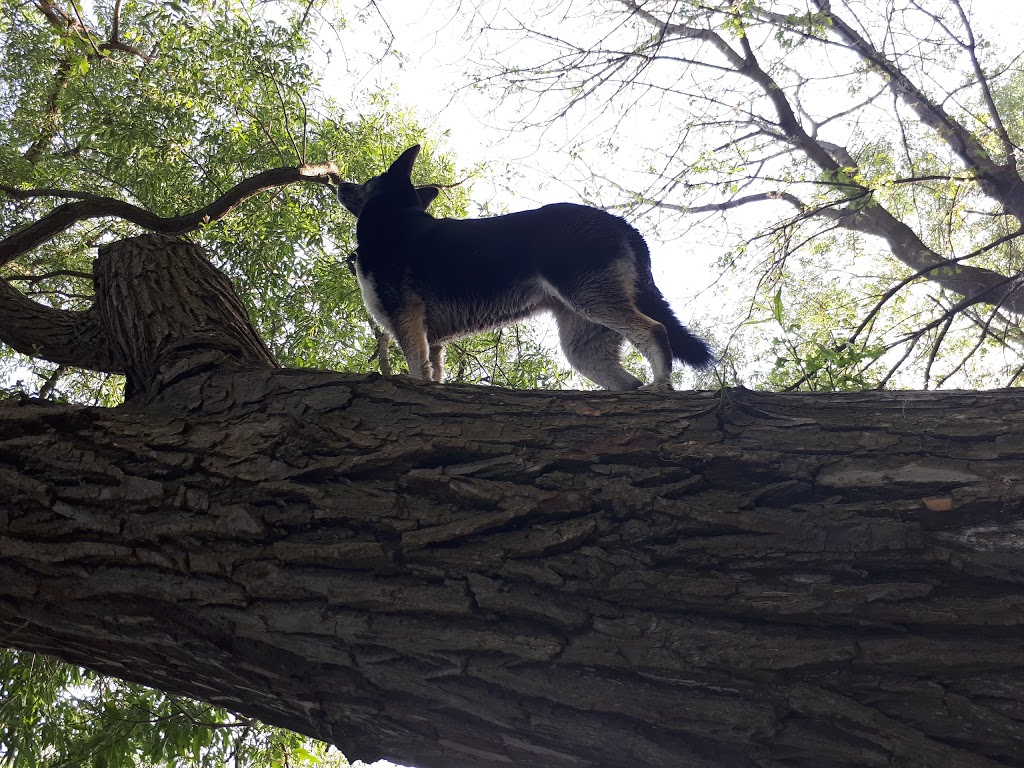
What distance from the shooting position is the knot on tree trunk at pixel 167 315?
3281 millimetres

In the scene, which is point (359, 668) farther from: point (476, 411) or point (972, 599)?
point (972, 599)

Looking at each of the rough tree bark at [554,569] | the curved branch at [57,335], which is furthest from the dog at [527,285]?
the rough tree bark at [554,569]

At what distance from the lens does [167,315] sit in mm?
3580

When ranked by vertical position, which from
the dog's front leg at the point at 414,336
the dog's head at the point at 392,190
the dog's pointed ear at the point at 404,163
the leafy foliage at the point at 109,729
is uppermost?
the dog's pointed ear at the point at 404,163

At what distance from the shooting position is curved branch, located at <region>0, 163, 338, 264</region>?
5.13 m

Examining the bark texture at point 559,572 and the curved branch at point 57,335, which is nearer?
the bark texture at point 559,572

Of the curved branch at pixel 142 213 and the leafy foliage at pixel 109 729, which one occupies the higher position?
the curved branch at pixel 142 213

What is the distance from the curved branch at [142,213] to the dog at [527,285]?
1.33 m

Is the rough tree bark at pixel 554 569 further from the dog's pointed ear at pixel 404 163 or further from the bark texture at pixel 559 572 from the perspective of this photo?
the dog's pointed ear at pixel 404 163

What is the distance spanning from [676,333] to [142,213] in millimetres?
4378

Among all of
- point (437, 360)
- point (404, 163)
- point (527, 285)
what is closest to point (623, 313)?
point (527, 285)

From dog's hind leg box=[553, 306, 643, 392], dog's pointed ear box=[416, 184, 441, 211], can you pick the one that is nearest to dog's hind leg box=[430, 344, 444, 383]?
dog's hind leg box=[553, 306, 643, 392]

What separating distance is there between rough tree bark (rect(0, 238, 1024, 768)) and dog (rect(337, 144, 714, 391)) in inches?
83.8

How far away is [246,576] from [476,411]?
945 mm
